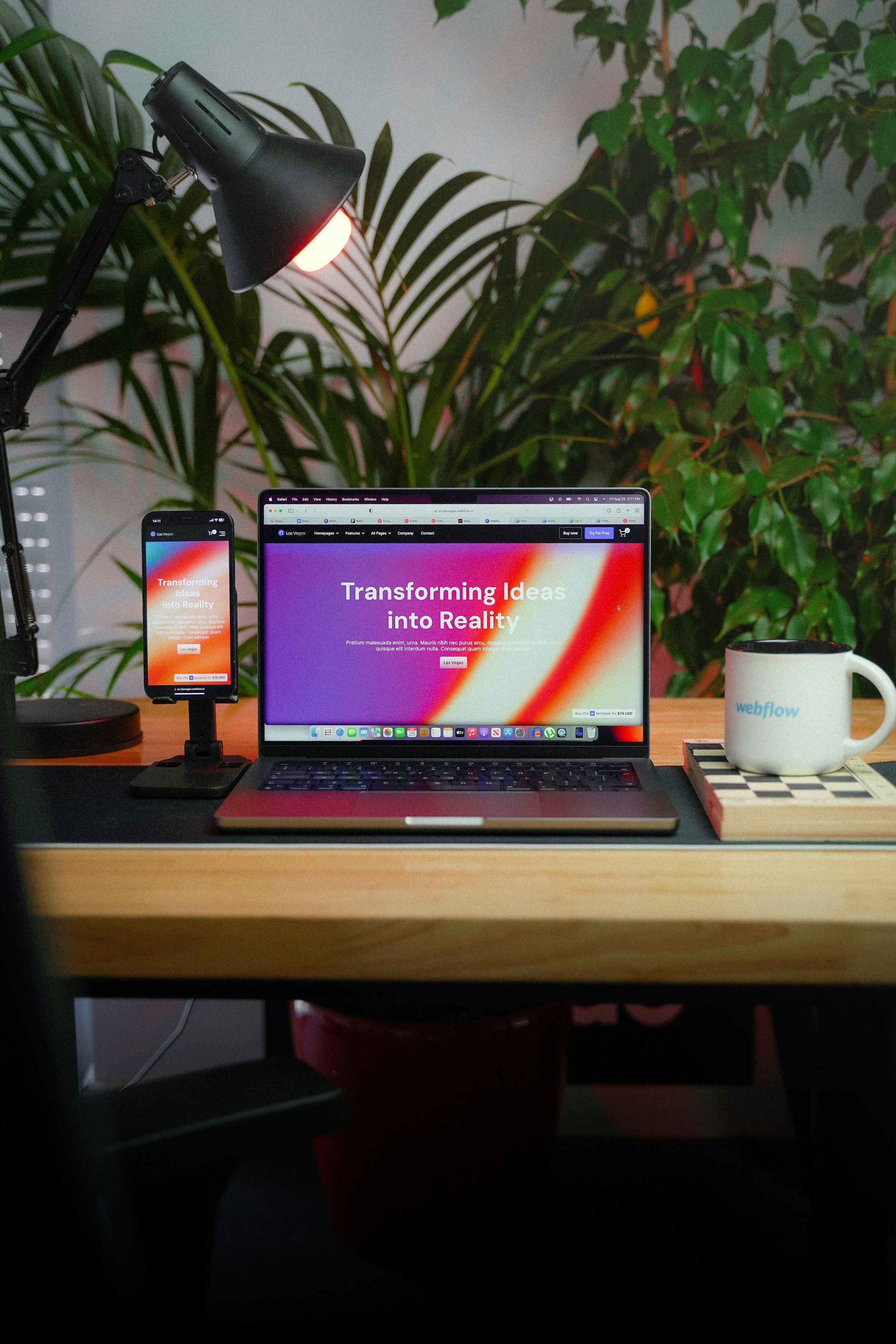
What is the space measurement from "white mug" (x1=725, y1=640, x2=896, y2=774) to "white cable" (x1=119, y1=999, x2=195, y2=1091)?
1.29 metres

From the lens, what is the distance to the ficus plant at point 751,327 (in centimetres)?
146

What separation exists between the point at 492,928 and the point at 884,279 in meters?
1.38

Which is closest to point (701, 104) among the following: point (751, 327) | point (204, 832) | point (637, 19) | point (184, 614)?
point (637, 19)

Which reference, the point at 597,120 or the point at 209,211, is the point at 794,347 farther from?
the point at 209,211

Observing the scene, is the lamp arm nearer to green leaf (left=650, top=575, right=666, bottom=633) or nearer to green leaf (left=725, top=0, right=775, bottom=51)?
green leaf (left=650, top=575, right=666, bottom=633)

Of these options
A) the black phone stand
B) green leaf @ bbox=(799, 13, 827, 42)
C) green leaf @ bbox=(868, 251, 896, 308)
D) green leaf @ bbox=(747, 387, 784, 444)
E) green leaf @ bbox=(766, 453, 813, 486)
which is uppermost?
green leaf @ bbox=(799, 13, 827, 42)

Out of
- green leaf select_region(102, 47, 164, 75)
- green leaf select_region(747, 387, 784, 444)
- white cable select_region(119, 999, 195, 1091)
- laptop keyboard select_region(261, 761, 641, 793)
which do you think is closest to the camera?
laptop keyboard select_region(261, 761, 641, 793)

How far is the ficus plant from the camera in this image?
146 centimetres

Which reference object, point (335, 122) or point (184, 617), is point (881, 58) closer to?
point (335, 122)

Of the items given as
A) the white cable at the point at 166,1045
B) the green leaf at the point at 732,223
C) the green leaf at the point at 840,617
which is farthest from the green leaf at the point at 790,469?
the white cable at the point at 166,1045

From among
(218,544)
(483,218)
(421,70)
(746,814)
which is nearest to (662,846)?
(746,814)

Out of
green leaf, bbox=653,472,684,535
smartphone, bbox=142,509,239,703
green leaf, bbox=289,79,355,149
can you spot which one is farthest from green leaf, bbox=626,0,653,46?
smartphone, bbox=142,509,239,703

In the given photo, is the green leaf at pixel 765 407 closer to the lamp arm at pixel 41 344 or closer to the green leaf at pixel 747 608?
the green leaf at pixel 747 608

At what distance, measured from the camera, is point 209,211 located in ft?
5.81
